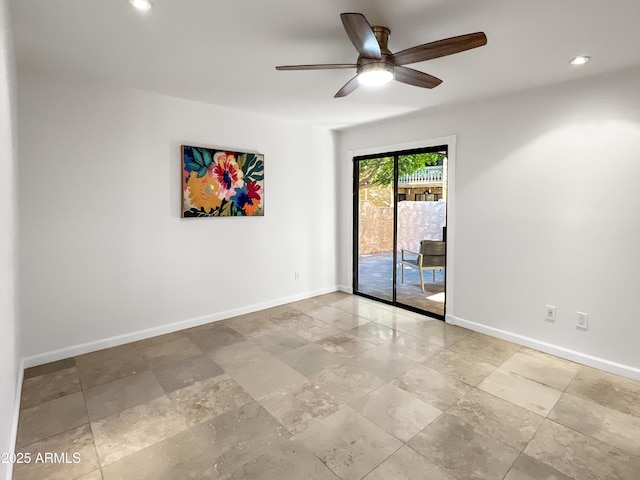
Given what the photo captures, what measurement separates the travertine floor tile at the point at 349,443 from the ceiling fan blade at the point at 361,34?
7.28ft

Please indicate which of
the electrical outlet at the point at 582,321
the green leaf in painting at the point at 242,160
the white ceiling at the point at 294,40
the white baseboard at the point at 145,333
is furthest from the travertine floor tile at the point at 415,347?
the green leaf in painting at the point at 242,160

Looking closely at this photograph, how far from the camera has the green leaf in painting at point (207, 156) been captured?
3.67 m

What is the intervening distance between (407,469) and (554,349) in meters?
2.14

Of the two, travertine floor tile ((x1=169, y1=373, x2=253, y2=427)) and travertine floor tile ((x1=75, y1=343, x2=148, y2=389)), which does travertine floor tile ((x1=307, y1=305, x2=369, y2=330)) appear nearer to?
travertine floor tile ((x1=169, y1=373, x2=253, y2=427))

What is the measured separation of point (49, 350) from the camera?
9.71 ft

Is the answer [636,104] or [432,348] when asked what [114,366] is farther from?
[636,104]

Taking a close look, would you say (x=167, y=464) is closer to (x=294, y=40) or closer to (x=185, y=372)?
(x=185, y=372)

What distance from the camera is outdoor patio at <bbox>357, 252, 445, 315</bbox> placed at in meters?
4.40

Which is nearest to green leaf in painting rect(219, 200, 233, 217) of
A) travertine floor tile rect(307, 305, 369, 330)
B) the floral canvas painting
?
the floral canvas painting

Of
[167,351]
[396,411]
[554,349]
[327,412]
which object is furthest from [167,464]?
[554,349]

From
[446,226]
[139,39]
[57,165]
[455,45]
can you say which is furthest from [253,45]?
[446,226]

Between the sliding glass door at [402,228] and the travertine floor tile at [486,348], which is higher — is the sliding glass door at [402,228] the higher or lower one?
the higher one

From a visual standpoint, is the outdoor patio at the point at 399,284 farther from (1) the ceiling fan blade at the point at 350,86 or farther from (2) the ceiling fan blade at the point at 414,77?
(1) the ceiling fan blade at the point at 350,86

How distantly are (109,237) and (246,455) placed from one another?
7.64ft
